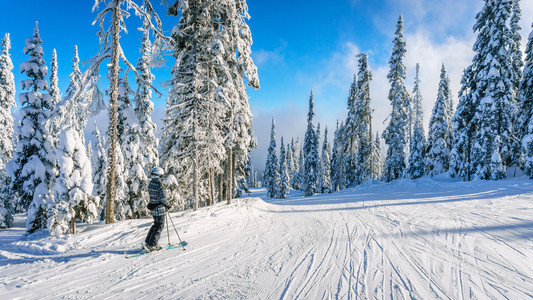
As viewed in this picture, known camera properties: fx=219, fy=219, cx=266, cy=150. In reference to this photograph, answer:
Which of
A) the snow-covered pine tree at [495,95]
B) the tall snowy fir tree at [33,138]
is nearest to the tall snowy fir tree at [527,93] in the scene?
the snow-covered pine tree at [495,95]

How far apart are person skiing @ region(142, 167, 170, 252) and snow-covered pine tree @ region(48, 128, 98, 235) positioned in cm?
518

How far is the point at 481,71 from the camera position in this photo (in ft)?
57.1

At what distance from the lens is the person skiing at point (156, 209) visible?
5.99m

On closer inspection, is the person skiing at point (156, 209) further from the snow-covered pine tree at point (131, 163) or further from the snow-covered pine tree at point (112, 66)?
the snow-covered pine tree at point (131, 163)

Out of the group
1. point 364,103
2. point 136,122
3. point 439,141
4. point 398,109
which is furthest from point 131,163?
point 439,141

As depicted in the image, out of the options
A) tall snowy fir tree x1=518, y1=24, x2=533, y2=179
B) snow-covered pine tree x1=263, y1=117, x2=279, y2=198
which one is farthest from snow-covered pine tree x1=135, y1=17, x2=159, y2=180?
snow-covered pine tree x1=263, y1=117, x2=279, y2=198

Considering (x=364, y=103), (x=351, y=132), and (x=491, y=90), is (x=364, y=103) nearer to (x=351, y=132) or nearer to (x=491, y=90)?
(x=351, y=132)

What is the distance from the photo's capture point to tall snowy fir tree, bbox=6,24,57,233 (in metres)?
13.6

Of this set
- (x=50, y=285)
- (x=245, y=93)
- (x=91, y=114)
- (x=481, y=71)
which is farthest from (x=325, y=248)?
(x=481, y=71)

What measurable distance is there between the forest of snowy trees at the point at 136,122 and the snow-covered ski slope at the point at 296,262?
3.47m

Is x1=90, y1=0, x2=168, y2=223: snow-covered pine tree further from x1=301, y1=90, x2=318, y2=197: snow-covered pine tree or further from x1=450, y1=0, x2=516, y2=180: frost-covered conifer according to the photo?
x1=301, y1=90, x2=318, y2=197: snow-covered pine tree

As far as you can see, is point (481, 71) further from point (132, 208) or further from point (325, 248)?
point (132, 208)

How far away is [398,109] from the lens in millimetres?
26250

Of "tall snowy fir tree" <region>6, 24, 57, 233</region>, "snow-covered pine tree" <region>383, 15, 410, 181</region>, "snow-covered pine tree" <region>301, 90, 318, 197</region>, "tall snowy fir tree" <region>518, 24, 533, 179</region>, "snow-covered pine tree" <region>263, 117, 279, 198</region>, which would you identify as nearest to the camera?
"tall snowy fir tree" <region>6, 24, 57, 233</region>
